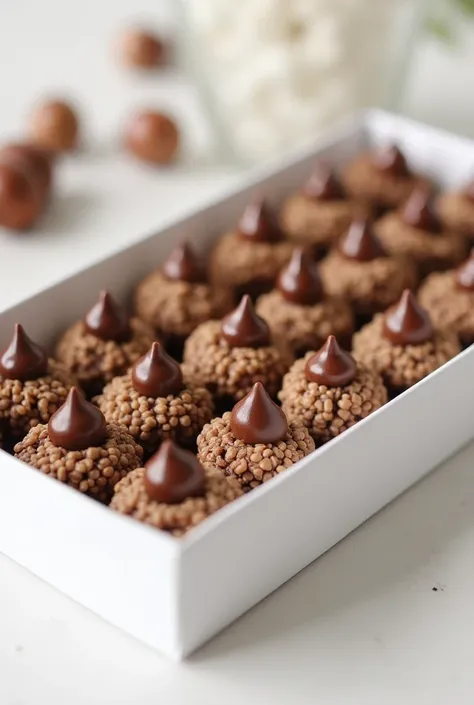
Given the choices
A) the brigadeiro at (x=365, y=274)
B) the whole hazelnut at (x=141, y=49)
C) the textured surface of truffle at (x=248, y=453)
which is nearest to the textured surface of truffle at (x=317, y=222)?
the brigadeiro at (x=365, y=274)

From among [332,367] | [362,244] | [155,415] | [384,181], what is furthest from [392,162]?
[155,415]

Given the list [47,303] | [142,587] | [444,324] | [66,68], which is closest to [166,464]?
[142,587]

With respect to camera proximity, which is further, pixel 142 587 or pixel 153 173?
pixel 153 173

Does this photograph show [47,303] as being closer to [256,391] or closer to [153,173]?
[256,391]

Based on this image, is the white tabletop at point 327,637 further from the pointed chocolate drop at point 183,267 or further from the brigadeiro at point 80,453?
the pointed chocolate drop at point 183,267

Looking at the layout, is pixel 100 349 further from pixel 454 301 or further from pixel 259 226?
pixel 454 301

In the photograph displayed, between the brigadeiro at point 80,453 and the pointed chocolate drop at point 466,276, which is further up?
the pointed chocolate drop at point 466,276
